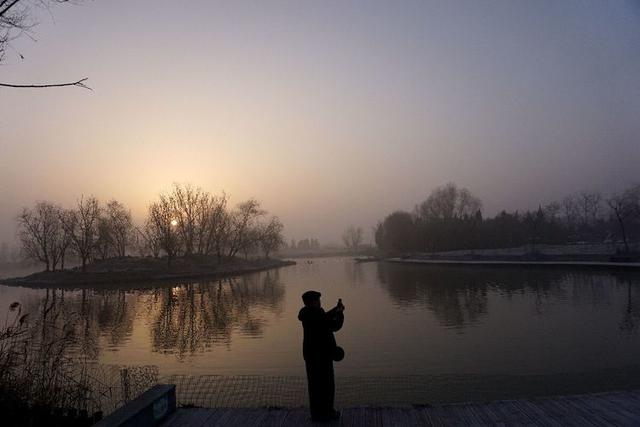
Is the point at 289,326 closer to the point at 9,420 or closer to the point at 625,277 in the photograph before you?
the point at 9,420

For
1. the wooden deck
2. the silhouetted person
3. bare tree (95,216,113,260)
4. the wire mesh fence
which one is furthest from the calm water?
bare tree (95,216,113,260)

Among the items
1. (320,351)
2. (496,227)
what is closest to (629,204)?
(496,227)

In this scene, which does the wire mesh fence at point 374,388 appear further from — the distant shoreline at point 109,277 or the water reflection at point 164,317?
the distant shoreline at point 109,277

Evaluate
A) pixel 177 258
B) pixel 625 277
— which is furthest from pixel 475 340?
pixel 177 258

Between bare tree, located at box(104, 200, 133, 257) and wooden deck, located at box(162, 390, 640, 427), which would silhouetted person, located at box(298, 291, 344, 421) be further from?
bare tree, located at box(104, 200, 133, 257)

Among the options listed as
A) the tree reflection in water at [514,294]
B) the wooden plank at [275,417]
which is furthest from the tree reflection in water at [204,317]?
the wooden plank at [275,417]

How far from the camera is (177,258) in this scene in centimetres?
5891

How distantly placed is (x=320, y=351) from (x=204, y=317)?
16.0 m

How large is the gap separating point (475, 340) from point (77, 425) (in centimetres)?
1081

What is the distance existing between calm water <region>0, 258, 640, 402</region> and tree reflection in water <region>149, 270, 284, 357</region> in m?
0.06

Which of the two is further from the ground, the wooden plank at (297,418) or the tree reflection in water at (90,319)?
the wooden plank at (297,418)

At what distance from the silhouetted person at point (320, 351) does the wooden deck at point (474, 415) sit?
9.9 inches

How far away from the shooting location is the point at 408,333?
558 inches

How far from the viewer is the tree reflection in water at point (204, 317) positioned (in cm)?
1446
